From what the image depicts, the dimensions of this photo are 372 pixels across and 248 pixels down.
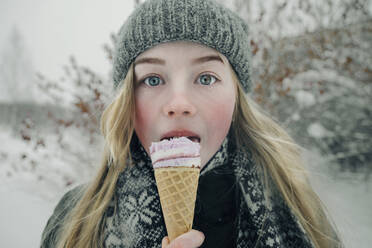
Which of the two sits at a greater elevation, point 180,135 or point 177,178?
point 180,135

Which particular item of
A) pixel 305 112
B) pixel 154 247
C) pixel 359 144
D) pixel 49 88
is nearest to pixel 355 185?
pixel 359 144

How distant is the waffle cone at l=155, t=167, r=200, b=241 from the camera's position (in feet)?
3.68

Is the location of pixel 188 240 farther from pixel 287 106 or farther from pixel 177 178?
pixel 287 106

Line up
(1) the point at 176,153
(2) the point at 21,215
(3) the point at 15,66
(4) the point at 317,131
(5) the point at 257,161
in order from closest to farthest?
(1) the point at 176,153 → (5) the point at 257,161 → (2) the point at 21,215 → (4) the point at 317,131 → (3) the point at 15,66

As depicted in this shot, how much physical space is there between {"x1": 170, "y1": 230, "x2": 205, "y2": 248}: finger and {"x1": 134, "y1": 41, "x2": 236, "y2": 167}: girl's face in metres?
0.46

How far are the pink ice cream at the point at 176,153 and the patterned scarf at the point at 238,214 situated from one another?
35 centimetres

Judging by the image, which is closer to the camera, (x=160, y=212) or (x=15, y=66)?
(x=160, y=212)

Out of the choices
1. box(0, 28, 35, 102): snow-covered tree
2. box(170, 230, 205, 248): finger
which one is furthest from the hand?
box(0, 28, 35, 102): snow-covered tree

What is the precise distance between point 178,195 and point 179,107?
429mm

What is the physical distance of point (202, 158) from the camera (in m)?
1.38

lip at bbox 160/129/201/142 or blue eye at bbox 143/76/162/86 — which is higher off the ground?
blue eye at bbox 143/76/162/86

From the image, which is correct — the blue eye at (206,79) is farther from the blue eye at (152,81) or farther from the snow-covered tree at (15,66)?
the snow-covered tree at (15,66)

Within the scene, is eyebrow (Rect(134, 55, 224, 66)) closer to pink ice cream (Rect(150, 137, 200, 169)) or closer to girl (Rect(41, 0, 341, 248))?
girl (Rect(41, 0, 341, 248))

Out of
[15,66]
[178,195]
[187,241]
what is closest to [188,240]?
[187,241]
